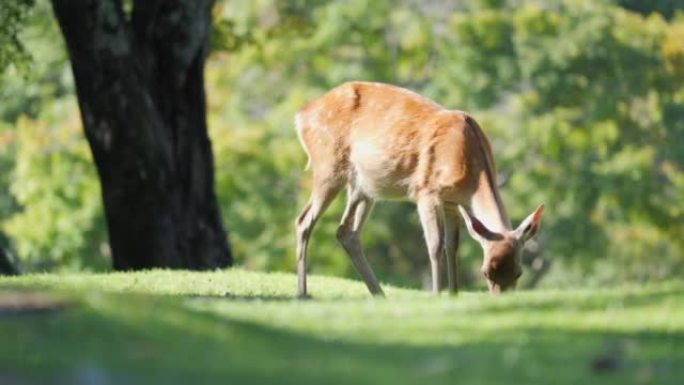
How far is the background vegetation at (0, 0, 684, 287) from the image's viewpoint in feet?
132

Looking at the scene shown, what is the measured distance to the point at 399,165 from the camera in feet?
48.6

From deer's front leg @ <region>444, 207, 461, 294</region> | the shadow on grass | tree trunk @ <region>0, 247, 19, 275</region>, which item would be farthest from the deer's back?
the shadow on grass

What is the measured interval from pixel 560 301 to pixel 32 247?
3195cm

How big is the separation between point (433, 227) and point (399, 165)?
79cm

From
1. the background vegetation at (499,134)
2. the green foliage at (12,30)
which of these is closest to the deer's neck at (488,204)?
the green foliage at (12,30)

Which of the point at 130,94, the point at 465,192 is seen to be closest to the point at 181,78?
the point at 130,94

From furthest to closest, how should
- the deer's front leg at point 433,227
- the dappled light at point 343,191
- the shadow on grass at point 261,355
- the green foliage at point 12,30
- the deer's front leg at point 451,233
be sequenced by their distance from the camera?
the green foliage at point 12,30 < the deer's front leg at point 451,233 < the deer's front leg at point 433,227 < the dappled light at point 343,191 < the shadow on grass at point 261,355

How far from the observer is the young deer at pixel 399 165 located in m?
14.3

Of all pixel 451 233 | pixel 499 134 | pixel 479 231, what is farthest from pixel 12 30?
pixel 499 134

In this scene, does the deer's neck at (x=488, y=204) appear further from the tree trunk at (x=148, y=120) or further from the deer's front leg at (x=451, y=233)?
the tree trunk at (x=148, y=120)

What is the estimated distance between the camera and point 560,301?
10281 millimetres

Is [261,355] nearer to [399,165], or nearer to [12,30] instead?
[399,165]

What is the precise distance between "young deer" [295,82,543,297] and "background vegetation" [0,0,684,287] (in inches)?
929

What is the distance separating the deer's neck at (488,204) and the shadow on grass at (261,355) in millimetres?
5251
